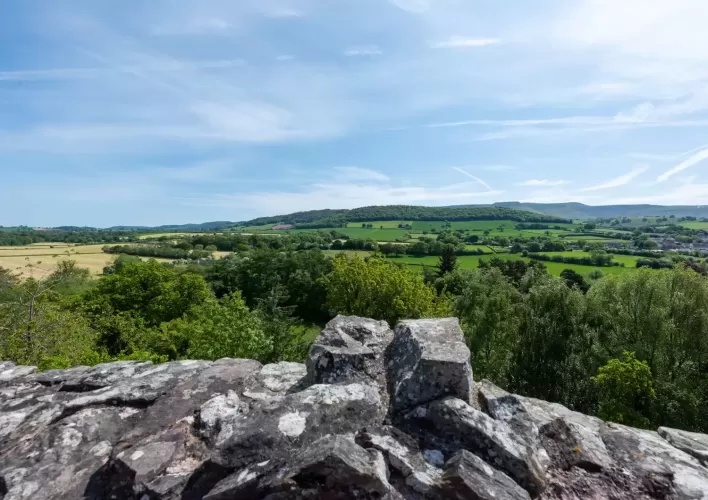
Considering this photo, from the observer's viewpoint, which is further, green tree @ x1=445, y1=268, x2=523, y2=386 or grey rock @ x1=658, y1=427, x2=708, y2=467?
green tree @ x1=445, y1=268, x2=523, y2=386

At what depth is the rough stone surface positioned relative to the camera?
2.63 meters

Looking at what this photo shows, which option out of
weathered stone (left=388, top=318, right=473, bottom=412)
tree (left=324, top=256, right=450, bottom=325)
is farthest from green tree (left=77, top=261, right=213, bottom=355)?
weathered stone (left=388, top=318, right=473, bottom=412)

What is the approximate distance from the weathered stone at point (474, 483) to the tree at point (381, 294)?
23.7 meters

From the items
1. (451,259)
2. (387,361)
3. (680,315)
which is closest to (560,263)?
(451,259)

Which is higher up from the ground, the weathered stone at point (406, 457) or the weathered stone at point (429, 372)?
the weathered stone at point (429, 372)

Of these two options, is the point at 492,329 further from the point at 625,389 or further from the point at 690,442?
the point at 690,442

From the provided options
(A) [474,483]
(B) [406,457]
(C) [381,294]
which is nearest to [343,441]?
(B) [406,457]

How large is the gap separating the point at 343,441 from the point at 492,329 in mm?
27083

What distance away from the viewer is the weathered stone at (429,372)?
3.39 metres

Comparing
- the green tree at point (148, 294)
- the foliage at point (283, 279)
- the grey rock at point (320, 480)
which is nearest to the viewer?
the grey rock at point (320, 480)

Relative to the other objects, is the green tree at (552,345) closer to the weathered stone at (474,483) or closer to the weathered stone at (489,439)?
the weathered stone at (489,439)

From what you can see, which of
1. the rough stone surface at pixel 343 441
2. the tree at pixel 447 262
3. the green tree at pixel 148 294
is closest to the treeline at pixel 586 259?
the tree at pixel 447 262

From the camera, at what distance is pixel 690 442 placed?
365 centimetres

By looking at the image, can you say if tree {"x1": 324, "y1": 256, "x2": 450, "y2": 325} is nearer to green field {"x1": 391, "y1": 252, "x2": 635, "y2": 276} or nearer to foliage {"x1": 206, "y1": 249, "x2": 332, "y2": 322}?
foliage {"x1": 206, "y1": 249, "x2": 332, "y2": 322}
